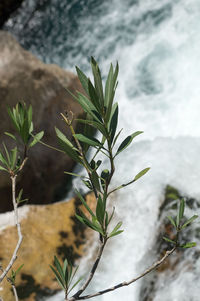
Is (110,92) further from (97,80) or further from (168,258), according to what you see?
(168,258)

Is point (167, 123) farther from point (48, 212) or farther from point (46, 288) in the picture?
point (46, 288)

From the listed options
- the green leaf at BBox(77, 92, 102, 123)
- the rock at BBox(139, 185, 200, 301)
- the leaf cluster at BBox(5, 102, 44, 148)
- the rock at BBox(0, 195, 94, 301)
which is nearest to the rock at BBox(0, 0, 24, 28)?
the rock at BBox(0, 195, 94, 301)

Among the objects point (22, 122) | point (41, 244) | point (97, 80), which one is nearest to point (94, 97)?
point (97, 80)

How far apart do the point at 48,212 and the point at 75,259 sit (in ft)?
1.62

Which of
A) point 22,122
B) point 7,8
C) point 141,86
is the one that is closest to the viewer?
point 22,122

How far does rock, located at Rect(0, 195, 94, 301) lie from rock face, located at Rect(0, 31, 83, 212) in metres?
0.57

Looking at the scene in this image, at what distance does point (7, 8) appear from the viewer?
6.61m

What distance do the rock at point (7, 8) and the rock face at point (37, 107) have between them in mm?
2990

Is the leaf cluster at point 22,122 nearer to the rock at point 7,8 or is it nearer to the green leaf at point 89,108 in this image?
the green leaf at point 89,108

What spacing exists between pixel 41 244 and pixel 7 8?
531cm

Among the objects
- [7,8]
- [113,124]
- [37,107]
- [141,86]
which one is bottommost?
[113,124]

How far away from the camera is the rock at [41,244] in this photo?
8.72 feet

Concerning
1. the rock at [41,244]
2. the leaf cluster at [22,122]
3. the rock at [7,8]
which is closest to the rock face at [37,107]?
the rock at [41,244]

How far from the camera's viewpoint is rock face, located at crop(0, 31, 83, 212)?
3465 mm
